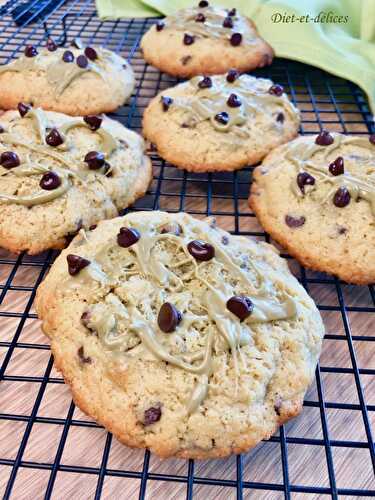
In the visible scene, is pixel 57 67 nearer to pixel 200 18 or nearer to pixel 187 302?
pixel 200 18

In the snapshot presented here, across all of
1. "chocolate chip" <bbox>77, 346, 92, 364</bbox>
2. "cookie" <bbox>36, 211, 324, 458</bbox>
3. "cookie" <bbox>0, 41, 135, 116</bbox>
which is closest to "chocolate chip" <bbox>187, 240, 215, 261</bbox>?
"cookie" <bbox>36, 211, 324, 458</bbox>

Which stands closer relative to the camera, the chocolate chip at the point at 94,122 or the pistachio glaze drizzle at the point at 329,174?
the pistachio glaze drizzle at the point at 329,174

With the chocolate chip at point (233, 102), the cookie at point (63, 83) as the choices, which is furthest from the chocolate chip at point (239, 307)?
the cookie at point (63, 83)

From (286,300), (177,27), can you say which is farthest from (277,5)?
(286,300)

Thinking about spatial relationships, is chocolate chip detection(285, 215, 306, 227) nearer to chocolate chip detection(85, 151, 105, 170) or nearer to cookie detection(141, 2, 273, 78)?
chocolate chip detection(85, 151, 105, 170)

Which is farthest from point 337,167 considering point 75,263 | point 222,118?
point 75,263

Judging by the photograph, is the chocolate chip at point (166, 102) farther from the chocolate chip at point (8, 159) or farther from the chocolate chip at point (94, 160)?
Answer: the chocolate chip at point (8, 159)
